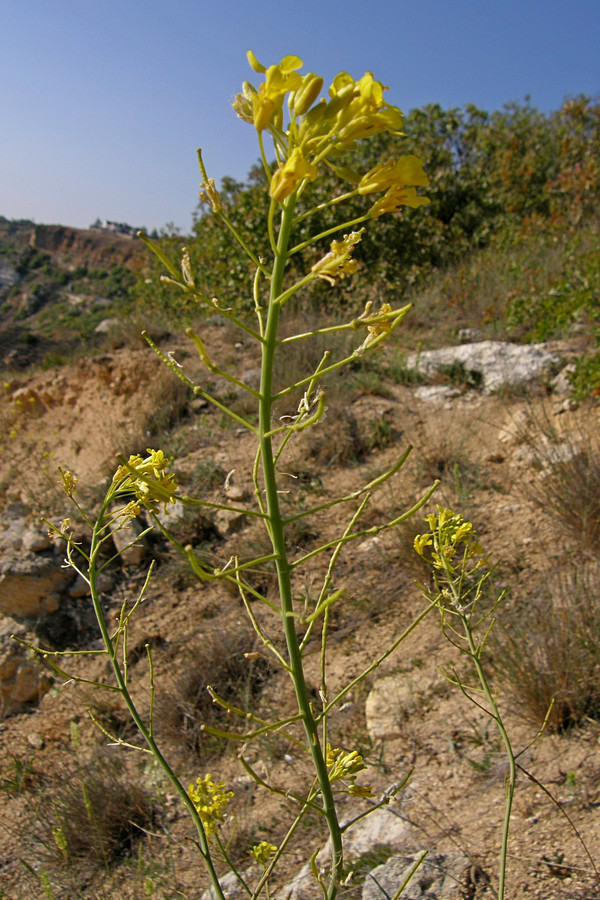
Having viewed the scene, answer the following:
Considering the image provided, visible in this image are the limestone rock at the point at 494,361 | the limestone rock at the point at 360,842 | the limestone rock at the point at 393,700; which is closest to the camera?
the limestone rock at the point at 360,842

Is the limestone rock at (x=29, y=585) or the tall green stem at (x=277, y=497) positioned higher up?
the tall green stem at (x=277, y=497)

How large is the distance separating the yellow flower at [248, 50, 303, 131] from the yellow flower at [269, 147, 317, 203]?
0.08m

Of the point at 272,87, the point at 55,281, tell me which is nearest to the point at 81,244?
the point at 55,281

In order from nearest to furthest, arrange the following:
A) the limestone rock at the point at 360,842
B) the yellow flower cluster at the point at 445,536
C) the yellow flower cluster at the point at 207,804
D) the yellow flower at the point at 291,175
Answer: the yellow flower at the point at 291,175, the yellow flower cluster at the point at 207,804, the yellow flower cluster at the point at 445,536, the limestone rock at the point at 360,842

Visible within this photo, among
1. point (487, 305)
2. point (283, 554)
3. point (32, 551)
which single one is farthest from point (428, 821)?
point (487, 305)

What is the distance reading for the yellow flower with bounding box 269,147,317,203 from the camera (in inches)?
27.0

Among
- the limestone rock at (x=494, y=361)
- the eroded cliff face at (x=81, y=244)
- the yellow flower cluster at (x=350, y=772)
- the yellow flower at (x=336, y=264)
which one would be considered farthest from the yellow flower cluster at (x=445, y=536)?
the eroded cliff face at (x=81, y=244)

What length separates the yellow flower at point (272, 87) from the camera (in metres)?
0.72

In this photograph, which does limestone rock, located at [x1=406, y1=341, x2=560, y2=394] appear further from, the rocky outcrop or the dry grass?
the rocky outcrop

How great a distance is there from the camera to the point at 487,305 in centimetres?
533

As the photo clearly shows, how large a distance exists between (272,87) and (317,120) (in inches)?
2.9

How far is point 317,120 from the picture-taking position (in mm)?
744

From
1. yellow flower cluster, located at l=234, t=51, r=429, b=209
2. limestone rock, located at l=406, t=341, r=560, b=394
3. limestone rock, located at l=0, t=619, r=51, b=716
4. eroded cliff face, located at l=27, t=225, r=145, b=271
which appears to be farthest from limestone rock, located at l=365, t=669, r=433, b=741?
eroded cliff face, located at l=27, t=225, r=145, b=271

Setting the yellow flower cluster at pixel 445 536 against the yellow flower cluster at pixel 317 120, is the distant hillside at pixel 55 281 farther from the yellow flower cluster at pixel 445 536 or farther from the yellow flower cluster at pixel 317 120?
the yellow flower cluster at pixel 317 120
